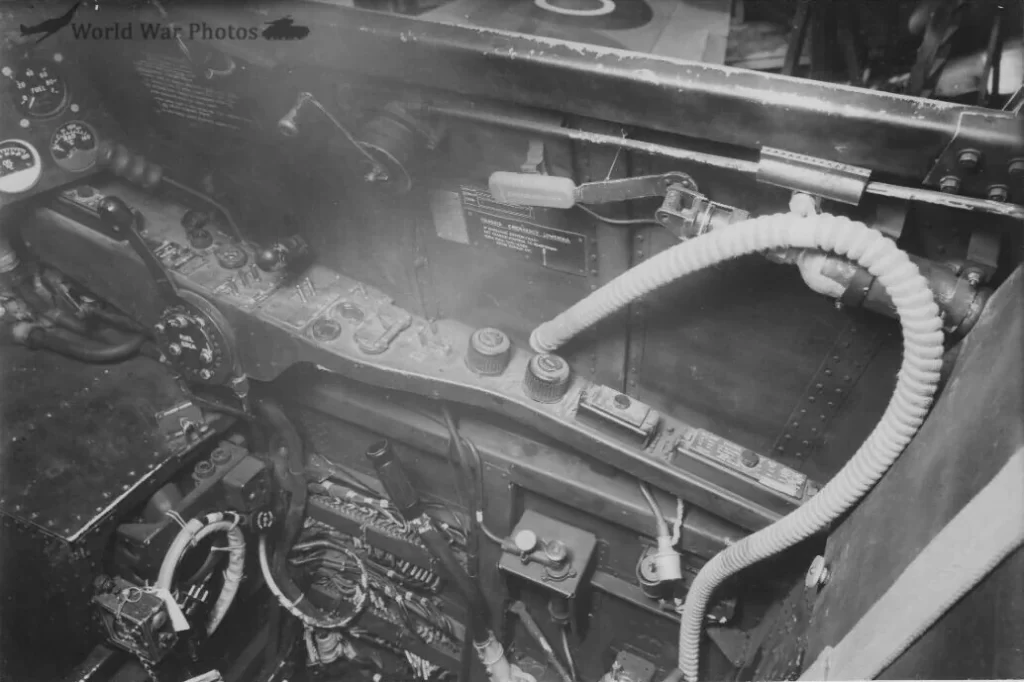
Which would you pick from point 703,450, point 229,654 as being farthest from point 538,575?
point 229,654

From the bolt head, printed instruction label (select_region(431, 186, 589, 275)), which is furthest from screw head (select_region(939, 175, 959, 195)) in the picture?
the bolt head

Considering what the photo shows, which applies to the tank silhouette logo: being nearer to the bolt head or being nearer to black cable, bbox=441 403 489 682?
black cable, bbox=441 403 489 682

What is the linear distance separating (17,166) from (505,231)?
2.20 m

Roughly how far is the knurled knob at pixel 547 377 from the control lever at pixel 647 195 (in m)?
0.67

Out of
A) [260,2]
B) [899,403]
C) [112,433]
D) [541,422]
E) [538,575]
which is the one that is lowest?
[538,575]

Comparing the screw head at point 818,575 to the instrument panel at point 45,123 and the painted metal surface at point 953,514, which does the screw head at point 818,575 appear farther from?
the instrument panel at point 45,123

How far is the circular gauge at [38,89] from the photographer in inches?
104

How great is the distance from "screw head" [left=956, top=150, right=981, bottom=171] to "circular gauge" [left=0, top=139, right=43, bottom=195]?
3452 mm

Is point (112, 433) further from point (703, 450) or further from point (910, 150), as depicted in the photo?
point (910, 150)

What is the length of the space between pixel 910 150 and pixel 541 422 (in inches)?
59.3

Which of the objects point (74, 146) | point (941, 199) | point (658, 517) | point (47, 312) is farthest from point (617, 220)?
point (47, 312)

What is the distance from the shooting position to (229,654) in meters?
3.15

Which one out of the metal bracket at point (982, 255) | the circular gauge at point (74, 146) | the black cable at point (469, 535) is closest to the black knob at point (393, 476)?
the black cable at point (469, 535)

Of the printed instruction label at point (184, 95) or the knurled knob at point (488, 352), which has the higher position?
the printed instruction label at point (184, 95)
